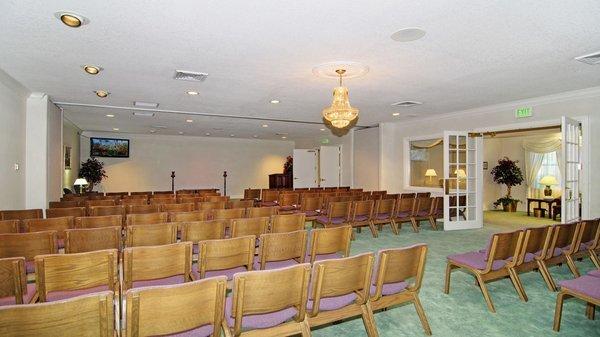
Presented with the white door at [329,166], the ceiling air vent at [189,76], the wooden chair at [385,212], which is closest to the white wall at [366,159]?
the white door at [329,166]

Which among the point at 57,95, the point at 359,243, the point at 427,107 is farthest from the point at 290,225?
the point at 57,95

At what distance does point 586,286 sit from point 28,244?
4816 mm

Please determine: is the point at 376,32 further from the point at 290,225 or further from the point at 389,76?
the point at 290,225

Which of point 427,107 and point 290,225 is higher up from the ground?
point 427,107

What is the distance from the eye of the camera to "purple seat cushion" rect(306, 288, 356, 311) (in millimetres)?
2195

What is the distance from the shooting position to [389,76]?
4.89 meters

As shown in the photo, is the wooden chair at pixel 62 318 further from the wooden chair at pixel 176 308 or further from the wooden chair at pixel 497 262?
the wooden chair at pixel 497 262

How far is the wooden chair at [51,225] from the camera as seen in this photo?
3.55 meters

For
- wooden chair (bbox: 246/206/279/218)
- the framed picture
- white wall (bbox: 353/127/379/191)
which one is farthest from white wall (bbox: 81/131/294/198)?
Result: wooden chair (bbox: 246/206/279/218)

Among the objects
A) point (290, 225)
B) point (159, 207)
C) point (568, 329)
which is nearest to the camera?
point (568, 329)

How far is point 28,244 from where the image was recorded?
278cm

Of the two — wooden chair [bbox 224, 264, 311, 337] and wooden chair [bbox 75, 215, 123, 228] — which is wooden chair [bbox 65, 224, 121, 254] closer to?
wooden chair [bbox 75, 215, 123, 228]

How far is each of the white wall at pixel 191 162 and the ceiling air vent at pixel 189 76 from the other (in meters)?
9.73

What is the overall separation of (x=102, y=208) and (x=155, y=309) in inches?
160
